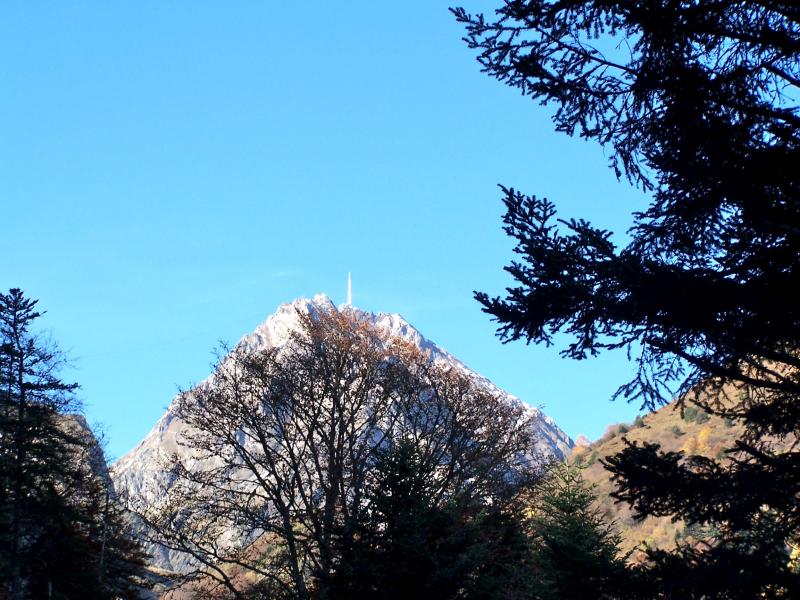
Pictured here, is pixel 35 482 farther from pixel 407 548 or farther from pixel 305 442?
pixel 407 548

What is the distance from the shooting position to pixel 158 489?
84.0 feet

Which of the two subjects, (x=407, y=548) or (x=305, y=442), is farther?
(x=305, y=442)

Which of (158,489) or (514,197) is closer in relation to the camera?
(514,197)

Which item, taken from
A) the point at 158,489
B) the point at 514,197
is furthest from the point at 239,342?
the point at 514,197

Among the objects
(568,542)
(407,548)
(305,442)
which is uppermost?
(305,442)

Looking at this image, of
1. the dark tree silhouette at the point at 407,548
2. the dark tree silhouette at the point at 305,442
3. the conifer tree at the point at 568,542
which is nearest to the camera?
the dark tree silhouette at the point at 407,548

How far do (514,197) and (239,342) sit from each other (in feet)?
63.2

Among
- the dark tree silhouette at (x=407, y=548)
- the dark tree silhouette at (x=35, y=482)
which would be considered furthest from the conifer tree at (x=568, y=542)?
the dark tree silhouette at (x=35, y=482)

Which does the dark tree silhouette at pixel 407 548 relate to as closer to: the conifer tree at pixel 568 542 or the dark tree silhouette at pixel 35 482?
the conifer tree at pixel 568 542

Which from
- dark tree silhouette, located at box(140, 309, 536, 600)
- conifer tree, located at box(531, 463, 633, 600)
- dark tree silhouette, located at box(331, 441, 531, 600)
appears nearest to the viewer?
dark tree silhouette, located at box(331, 441, 531, 600)

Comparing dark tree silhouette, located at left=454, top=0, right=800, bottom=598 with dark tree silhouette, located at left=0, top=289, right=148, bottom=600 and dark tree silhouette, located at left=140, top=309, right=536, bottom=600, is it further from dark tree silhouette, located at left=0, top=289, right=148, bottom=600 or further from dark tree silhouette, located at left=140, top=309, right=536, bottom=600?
dark tree silhouette, located at left=0, top=289, right=148, bottom=600

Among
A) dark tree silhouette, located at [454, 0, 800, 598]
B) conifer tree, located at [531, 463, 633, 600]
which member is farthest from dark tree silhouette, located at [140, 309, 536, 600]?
dark tree silhouette, located at [454, 0, 800, 598]

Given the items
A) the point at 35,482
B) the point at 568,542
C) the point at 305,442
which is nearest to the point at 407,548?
A: the point at 568,542

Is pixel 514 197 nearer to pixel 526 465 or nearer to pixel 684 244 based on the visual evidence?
pixel 684 244
